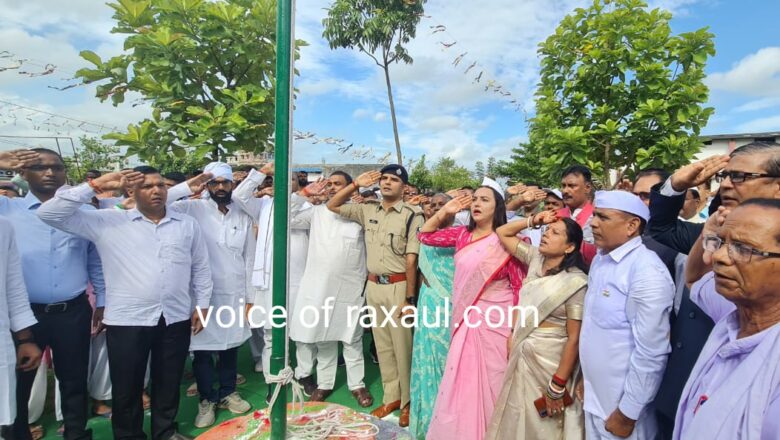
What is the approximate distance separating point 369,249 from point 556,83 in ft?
13.4

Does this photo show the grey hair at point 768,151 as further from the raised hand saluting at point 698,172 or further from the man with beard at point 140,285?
the man with beard at point 140,285

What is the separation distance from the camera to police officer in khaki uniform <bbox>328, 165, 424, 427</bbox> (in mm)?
3682

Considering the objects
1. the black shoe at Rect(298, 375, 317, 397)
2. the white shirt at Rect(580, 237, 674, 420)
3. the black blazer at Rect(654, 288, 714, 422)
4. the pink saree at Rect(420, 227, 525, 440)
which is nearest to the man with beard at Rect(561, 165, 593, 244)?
the pink saree at Rect(420, 227, 525, 440)

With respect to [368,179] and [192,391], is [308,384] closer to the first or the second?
[192,391]

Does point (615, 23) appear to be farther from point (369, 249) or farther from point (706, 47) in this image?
point (369, 249)

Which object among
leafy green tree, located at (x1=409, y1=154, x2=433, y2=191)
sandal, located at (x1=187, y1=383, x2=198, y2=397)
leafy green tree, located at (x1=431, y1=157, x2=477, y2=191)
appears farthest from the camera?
leafy green tree, located at (x1=431, y1=157, x2=477, y2=191)

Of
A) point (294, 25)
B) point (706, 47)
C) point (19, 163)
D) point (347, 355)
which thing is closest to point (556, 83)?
point (706, 47)

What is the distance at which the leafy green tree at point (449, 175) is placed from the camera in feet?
124

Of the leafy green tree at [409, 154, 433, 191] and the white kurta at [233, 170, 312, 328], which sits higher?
the leafy green tree at [409, 154, 433, 191]

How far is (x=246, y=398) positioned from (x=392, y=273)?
1873 millimetres

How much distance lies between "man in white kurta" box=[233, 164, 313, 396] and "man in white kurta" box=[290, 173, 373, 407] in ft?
0.80

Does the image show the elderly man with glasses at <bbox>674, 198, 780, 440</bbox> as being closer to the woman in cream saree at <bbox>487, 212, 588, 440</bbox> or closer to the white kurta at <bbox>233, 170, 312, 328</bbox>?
the woman in cream saree at <bbox>487, 212, 588, 440</bbox>

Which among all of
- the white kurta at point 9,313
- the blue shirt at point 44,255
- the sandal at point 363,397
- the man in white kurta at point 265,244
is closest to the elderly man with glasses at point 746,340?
the sandal at point 363,397

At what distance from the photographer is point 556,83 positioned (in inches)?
242
